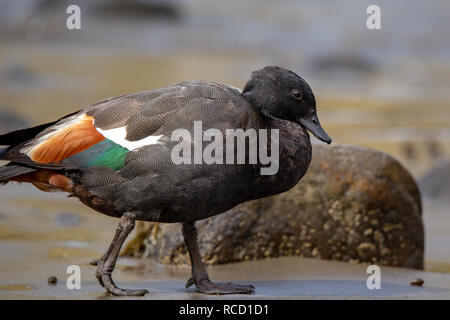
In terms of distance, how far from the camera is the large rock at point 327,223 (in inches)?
291

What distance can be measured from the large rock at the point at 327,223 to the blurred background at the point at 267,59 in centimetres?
119

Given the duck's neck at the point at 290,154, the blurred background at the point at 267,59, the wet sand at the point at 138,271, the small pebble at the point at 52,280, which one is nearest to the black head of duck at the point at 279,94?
the duck's neck at the point at 290,154

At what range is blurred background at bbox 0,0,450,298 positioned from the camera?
47.5ft

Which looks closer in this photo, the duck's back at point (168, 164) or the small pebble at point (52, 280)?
the duck's back at point (168, 164)

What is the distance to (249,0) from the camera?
28.4 m

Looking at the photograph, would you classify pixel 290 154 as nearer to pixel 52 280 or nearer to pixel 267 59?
pixel 52 280

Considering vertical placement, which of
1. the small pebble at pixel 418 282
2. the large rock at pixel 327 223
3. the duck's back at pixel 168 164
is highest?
the duck's back at pixel 168 164

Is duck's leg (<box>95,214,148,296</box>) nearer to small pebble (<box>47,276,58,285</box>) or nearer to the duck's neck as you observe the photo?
small pebble (<box>47,276,58,285</box>)

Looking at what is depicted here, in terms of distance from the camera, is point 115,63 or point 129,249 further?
point 115,63

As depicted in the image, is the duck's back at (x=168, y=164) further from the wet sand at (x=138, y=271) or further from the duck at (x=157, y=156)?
the wet sand at (x=138, y=271)

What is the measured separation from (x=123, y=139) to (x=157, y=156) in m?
0.28

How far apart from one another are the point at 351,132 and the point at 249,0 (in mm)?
14827

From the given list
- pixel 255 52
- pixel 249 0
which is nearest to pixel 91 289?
pixel 255 52

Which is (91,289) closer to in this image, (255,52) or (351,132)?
(351,132)
